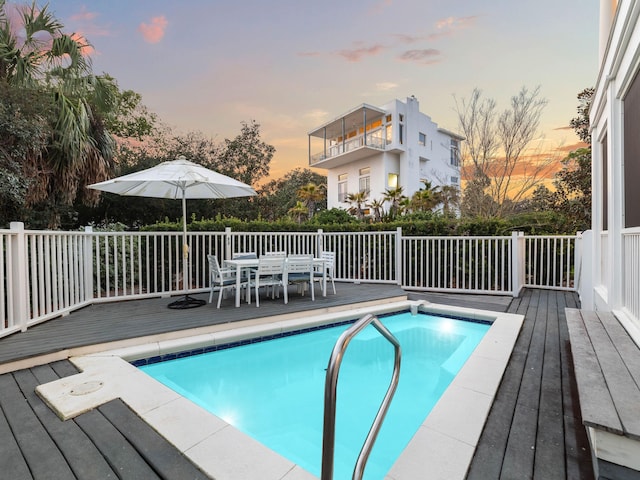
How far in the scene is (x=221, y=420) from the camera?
2.16 metres

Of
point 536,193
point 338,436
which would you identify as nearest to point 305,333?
point 338,436

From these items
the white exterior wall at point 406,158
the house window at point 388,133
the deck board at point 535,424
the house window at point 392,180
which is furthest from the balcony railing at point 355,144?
the deck board at point 535,424

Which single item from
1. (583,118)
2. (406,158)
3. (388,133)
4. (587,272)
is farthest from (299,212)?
(587,272)

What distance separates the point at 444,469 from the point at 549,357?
7.76ft

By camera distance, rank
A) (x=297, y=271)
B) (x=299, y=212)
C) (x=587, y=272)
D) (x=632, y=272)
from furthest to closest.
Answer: (x=299, y=212) → (x=297, y=271) → (x=587, y=272) → (x=632, y=272)

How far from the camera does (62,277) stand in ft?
14.8

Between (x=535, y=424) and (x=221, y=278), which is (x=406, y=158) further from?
(x=535, y=424)

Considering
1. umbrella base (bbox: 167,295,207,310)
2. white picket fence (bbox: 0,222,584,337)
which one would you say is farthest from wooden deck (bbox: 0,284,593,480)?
white picket fence (bbox: 0,222,584,337)

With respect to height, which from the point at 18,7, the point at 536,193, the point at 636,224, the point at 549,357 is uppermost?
the point at 18,7

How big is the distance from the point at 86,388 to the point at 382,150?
1907 centimetres

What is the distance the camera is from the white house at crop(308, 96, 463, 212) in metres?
19.5

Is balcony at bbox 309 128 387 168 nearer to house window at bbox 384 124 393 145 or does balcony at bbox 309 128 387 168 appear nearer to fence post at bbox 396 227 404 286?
house window at bbox 384 124 393 145

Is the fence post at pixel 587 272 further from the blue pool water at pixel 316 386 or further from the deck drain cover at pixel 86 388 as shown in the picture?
the deck drain cover at pixel 86 388

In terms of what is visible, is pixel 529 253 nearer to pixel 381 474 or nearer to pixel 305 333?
pixel 305 333
